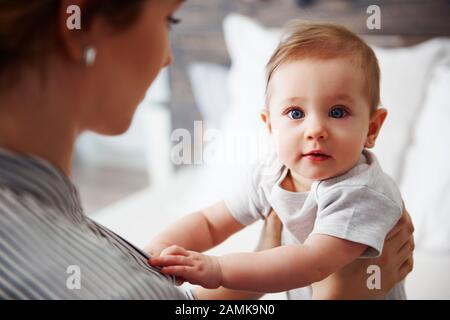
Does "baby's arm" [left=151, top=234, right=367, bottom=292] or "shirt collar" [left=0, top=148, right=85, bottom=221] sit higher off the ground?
"shirt collar" [left=0, top=148, right=85, bottom=221]

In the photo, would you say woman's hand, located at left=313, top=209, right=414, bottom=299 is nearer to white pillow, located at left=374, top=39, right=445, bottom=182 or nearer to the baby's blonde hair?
the baby's blonde hair

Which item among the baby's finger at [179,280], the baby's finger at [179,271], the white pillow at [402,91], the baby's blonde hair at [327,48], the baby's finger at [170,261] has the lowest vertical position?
the baby's finger at [179,280]

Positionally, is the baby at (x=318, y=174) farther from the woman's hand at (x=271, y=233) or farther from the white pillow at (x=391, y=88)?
the white pillow at (x=391, y=88)

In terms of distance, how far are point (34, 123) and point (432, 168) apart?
792 mm

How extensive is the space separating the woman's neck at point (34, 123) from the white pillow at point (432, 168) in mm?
674

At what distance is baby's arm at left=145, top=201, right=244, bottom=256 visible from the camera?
0.58 meters

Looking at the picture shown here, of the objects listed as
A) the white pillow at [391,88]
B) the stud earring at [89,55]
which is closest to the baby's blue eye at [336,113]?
the stud earring at [89,55]

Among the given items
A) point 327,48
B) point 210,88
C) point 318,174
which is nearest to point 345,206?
point 318,174

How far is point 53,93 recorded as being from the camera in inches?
17.2

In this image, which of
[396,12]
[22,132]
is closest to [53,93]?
[22,132]

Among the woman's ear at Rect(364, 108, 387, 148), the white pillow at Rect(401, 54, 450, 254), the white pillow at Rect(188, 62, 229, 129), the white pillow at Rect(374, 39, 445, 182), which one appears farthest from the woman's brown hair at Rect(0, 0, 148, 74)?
the white pillow at Rect(188, 62, 229, 129)

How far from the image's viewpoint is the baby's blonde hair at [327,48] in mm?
501
